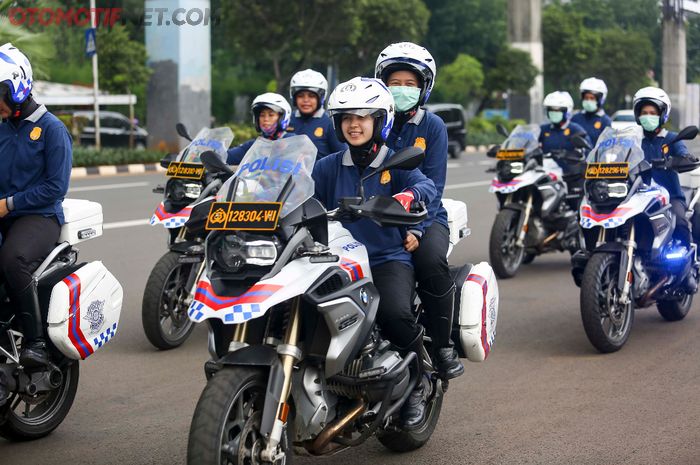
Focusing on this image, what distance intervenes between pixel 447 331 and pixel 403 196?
39.5 inches

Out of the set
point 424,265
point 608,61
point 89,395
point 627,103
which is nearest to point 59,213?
point 89,395

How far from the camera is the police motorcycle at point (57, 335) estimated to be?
5.93 meters

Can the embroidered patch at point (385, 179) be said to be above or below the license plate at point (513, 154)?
below

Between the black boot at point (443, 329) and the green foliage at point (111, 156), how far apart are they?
20.7 meters

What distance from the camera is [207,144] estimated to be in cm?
900

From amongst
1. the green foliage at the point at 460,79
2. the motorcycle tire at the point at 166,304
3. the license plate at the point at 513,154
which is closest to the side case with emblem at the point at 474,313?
the motorcycle tire at the point at 166,304

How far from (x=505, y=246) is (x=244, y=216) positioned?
754 cm

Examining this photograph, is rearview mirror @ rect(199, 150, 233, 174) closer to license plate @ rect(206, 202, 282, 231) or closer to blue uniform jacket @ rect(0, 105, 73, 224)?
license plate @ rect(206, 202, 282, 231)

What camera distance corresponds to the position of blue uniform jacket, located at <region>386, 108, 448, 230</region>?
6176mm

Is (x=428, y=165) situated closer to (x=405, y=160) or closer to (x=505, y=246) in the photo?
(x=405, y=160)

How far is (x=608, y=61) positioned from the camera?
62.6m

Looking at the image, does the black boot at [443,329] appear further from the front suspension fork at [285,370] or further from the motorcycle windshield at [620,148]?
the motorcycle windshield at [620,148]

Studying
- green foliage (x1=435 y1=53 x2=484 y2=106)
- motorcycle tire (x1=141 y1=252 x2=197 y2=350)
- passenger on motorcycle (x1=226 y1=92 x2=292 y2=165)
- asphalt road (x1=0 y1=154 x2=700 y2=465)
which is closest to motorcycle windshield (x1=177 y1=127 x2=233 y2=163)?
passenger on motorcycle (x1=226 y1=92 x2=292 y2=165)

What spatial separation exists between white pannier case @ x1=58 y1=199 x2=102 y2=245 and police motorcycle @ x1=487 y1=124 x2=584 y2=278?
19.7 ft
